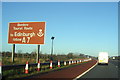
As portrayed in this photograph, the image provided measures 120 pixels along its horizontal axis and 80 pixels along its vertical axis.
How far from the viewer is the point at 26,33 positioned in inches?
1174

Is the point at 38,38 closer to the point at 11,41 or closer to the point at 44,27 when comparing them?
the point at 44,27

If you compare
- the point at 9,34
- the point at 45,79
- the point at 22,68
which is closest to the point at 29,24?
the point at 9,34

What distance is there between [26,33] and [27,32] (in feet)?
0.64

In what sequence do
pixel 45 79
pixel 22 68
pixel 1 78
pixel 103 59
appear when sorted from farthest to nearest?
pixel 103 59
pixel 22 68
pixel 45 79
pixel 1 78

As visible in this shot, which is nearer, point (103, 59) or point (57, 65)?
point (57, 65)

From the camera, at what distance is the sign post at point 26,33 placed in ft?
96.0

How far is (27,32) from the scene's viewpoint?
29781 millimetres

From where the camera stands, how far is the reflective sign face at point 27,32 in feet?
96.0

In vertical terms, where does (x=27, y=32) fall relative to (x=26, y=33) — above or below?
above

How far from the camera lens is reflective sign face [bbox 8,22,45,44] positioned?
2927cm

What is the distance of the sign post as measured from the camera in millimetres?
29266

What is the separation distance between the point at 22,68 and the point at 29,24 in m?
11.7

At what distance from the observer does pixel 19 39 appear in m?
30.2

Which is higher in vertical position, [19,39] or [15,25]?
[15,25]
